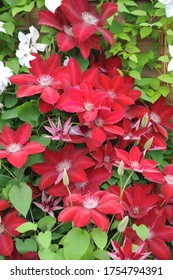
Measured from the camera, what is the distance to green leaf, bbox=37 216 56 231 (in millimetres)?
1436

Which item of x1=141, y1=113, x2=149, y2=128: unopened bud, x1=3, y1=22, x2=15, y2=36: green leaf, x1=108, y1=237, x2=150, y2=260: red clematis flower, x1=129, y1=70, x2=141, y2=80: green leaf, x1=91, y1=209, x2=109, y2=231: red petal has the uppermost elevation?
x1=3, y1=22, x2=15, y2=36: green leaf

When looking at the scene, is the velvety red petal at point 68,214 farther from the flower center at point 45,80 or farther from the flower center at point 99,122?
the flower center at point 45,80

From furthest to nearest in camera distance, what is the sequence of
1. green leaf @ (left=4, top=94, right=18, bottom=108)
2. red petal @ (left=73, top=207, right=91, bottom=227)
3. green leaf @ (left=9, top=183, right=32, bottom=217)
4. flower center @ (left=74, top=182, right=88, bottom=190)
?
green leaf @ (left=4, top=94, right=18, bottom=108), flower center @ (left=74, top=182, right=88, bottom=190), green leaf @ (left=9, top=183, right=32, bottom=217), red petal @ (left=73, top=207, right=91, bottom=227)

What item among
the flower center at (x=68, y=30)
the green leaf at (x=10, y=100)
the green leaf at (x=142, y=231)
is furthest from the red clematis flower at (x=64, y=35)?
the green leaf at (x=142, y=231)

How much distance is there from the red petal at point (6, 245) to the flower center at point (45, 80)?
459mm

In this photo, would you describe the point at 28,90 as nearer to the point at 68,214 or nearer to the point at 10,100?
the point at 10,100

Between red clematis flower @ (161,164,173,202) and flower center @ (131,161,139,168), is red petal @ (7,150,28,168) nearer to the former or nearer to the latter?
flower center @ (131,161,139,168)

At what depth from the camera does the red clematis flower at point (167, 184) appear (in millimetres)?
1488

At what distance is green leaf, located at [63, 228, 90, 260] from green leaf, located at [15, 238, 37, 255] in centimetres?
14

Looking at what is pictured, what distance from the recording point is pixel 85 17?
61.2 inches

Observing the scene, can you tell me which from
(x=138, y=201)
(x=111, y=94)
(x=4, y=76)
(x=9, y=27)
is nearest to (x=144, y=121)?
(x=111, y=94)

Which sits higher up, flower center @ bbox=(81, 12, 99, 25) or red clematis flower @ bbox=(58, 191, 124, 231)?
flower center @ bbox=(81, 12, 99, 25)

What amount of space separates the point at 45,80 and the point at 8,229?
1.50ft

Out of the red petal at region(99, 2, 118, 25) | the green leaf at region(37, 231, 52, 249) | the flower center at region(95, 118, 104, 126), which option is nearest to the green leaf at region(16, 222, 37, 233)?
the green leaf at region(37, 231, 52, 249)
